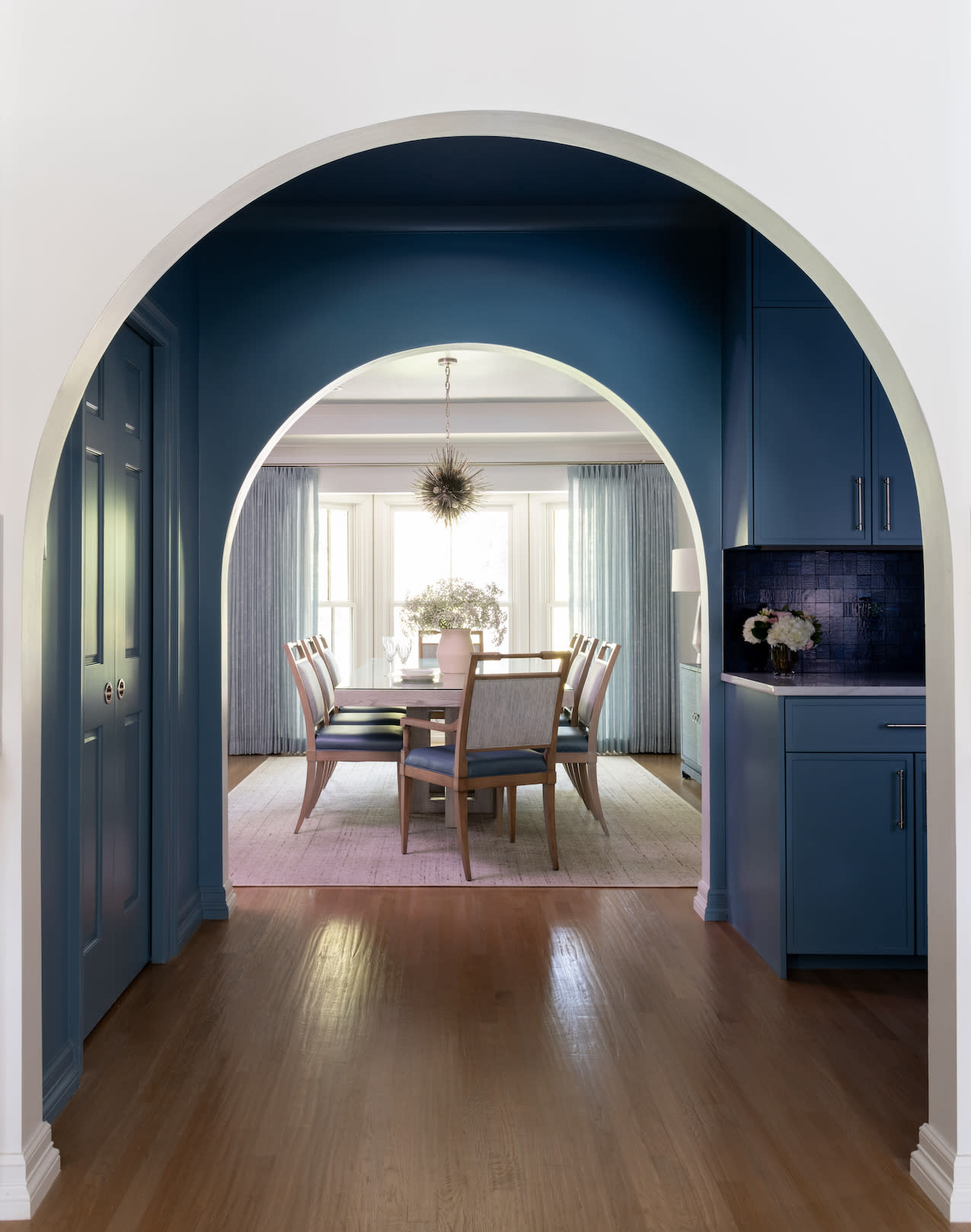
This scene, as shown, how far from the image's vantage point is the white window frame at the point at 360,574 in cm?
832

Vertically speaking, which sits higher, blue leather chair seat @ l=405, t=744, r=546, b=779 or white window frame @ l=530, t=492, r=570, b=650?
white window frame @ l=530, t=492, r=570, b=650

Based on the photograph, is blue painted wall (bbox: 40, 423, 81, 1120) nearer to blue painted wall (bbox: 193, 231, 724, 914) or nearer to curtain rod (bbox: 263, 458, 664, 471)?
blue painted wall (bbox: 193, 231, 724, 914)

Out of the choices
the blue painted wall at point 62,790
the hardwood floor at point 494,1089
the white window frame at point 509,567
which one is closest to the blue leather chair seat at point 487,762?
the hardwood floor at point 494,1089

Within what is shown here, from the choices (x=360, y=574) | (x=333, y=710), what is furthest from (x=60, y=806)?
(x=360, y=574)

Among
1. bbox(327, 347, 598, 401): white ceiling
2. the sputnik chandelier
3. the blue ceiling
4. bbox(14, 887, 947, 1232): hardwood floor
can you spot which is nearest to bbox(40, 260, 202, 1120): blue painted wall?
bbox(14, 887, 947, 1232): hardwood floor

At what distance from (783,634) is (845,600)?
0.54m

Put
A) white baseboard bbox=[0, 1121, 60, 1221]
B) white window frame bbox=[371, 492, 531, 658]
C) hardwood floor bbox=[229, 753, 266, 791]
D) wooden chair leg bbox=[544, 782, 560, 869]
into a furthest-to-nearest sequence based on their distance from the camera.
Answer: white window frame bbox=[371, 492, 531, 658] → hardwood floor bbox=[229, 753, 266, 791] → wooden chair leg bbox=[544, 782, 560, 869] → white baseboard bbox=[0, 1121, 60, 1221]

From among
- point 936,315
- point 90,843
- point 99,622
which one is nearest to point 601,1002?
point 90,843

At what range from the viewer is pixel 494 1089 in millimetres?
2398

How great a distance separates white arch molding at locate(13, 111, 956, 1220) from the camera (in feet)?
6.33

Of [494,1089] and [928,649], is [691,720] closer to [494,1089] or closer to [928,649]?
[494,1089]

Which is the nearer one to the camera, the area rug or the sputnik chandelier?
the area rug

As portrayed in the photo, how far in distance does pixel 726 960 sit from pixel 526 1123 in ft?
4.19

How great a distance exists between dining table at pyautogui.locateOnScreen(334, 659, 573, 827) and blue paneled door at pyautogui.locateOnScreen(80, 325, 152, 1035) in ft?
4.71
